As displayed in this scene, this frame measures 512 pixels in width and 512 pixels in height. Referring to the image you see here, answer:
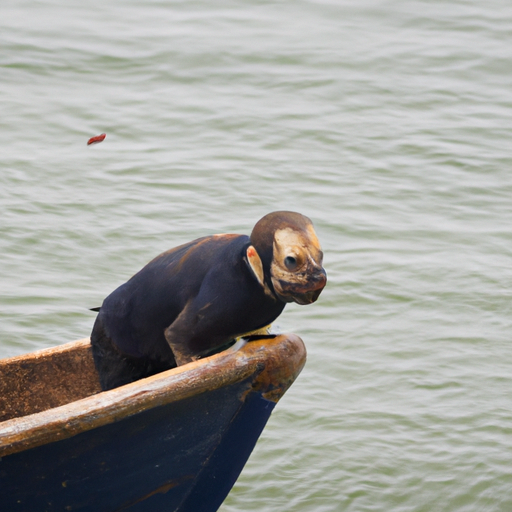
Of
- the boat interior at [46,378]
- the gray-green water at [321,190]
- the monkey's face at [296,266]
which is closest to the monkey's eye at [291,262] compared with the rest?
the monkey's face at [296,266]

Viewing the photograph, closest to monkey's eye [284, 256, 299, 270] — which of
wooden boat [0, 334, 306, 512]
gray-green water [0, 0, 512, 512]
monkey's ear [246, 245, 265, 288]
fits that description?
monkey's ear [246, 245, 265, 288]

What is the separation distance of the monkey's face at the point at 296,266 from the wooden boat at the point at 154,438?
44cm

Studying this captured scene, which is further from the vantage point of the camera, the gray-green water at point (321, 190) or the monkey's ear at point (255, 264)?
the gray-green water at point (321, 190)

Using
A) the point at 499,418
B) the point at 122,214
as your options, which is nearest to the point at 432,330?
the point at 499,418

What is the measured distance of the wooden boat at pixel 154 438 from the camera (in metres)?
3.09

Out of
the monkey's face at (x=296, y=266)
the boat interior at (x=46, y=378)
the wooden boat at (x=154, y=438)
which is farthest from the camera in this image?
the boat interior at (x=46, y=378)

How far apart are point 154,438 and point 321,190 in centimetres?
459

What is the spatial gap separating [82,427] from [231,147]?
557 cm

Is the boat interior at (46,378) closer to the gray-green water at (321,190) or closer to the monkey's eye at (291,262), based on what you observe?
the gray-green water at (321,190)

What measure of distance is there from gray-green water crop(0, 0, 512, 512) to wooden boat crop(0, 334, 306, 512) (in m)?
0.99

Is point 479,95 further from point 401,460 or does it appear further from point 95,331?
point 95,331

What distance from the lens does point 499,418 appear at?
16.9 feet

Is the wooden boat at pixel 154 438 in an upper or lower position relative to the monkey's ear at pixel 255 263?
lower

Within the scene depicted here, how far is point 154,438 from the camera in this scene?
10.9 ft
